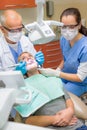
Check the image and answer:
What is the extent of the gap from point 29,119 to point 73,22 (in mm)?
977

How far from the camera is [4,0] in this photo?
2836mm

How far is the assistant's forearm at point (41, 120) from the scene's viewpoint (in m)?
1.34

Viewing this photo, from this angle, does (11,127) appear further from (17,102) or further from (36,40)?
(36,40)

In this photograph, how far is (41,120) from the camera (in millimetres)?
1352

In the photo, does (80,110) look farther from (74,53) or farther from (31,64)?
(74,53)

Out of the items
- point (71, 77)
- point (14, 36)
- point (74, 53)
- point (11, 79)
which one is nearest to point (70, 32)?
point (74, 53)

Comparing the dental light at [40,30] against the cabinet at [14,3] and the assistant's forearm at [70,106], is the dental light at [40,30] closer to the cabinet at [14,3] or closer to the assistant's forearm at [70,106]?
the assistant's forearm at [70,106]

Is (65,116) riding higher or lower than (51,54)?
higher

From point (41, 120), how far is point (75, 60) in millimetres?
819

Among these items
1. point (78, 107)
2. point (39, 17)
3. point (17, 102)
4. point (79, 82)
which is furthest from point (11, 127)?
point (79, 82)

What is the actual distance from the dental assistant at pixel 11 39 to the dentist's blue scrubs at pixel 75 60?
38 cm

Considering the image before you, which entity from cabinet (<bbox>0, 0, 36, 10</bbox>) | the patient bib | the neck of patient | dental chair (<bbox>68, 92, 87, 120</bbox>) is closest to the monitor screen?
the patient bib

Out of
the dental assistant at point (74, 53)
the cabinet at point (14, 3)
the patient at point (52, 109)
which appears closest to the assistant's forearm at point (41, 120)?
the patient at point (52, 109)

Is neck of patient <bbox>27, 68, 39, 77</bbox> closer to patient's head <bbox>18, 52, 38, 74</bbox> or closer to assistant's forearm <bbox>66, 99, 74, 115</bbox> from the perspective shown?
patient's head <bbox>18, 52, 38, 74</bbox>
